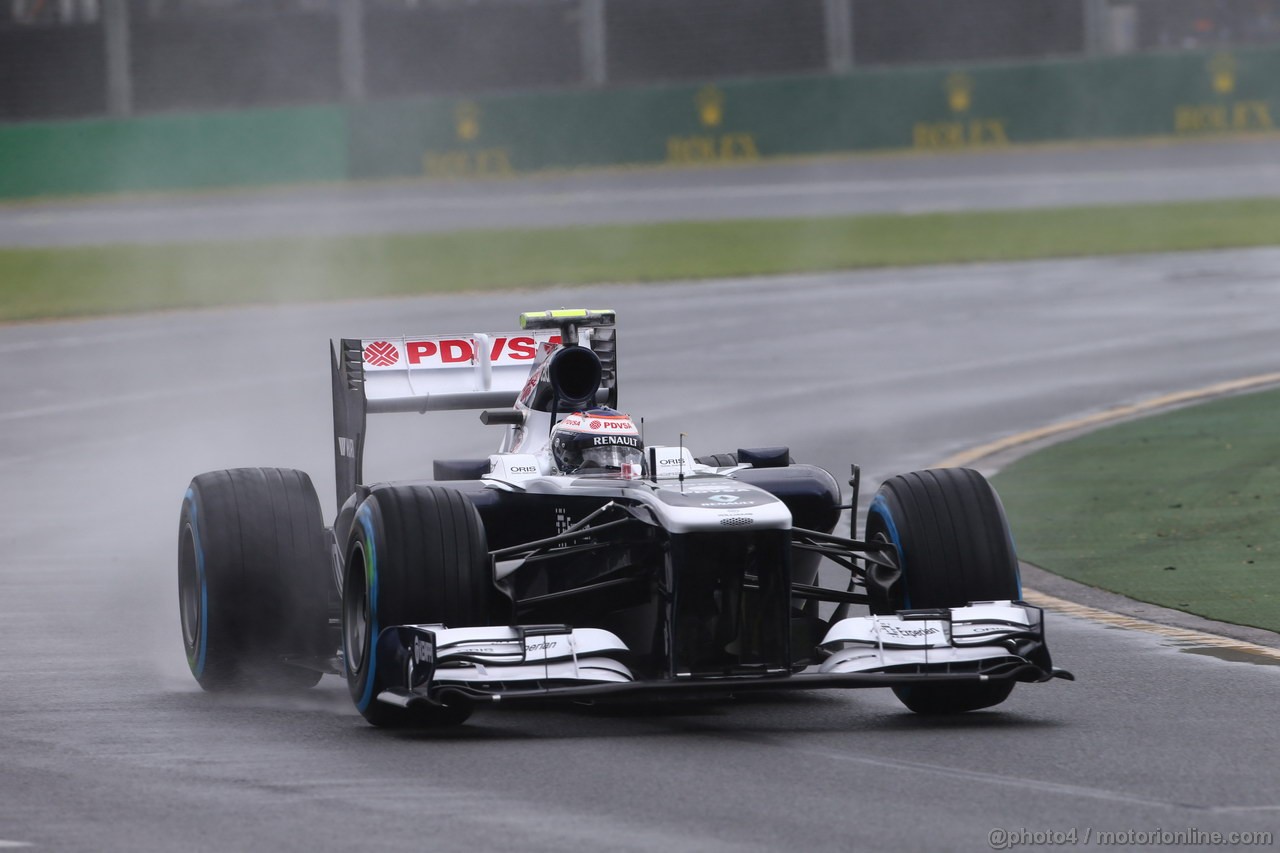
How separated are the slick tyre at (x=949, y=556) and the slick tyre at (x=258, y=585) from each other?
2484 mm

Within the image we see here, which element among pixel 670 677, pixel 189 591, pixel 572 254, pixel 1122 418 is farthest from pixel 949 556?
pixel 572 254

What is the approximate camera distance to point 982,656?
830 centimetres

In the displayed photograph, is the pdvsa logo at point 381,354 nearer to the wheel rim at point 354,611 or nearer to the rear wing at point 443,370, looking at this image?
the rear wing at point 443,370

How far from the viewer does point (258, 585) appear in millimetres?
9438

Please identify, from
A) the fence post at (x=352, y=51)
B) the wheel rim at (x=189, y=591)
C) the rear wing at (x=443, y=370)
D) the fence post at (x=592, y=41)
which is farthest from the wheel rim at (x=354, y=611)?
the fence post at (x=592, y=41)

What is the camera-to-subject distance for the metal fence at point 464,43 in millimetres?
54000

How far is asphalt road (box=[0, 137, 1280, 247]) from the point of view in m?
42.2

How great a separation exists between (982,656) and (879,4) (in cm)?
4838

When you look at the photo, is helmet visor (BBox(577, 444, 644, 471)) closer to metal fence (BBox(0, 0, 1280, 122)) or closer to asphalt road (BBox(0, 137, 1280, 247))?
asphalt road (BBox(0, 137, 1280, 247))

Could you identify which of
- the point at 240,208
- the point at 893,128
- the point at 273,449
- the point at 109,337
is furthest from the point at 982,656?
the point at 893,128

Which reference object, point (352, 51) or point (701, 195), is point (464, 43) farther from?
point (701, 195)

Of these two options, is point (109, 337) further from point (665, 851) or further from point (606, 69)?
point (606, 69)

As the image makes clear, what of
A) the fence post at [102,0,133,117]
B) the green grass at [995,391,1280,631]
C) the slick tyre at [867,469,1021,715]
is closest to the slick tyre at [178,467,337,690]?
the slick tyre at [867,469,1021,715]

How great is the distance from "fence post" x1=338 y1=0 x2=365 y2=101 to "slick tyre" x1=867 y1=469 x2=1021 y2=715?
46.2 m
